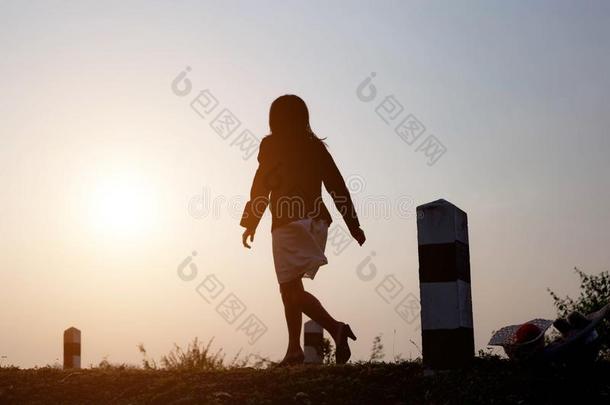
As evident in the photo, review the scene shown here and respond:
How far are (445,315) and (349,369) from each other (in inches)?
35.3

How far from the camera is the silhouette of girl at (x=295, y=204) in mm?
8852

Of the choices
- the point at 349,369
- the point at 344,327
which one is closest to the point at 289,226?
the point at 344,327

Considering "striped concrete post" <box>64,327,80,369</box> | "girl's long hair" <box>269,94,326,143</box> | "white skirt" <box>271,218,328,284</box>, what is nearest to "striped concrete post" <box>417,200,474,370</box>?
"white skirt" <box>271,218,328,284</box>

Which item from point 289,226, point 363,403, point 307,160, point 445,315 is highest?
point 307,160

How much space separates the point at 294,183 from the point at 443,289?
2.58 meters

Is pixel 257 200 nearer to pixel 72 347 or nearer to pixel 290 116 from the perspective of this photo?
pixel 290 116

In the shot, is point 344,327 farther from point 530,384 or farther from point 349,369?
point 530,384

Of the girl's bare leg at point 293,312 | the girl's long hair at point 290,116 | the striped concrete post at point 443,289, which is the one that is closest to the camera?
the striped concrete post at point 443,289

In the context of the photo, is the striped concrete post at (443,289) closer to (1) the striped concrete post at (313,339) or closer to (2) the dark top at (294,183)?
(2) the dark top at (294,183)

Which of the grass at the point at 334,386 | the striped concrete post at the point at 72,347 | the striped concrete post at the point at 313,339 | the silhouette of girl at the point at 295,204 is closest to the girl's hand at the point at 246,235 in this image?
the silhouette of girl at the point at 295,204

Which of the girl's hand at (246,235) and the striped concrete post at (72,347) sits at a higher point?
the girl's hand at (246,235)

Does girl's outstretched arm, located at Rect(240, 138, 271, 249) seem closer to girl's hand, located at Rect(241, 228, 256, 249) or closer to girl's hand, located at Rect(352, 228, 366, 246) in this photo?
girl's hand, located at Rect(241, 228, 256, 249)

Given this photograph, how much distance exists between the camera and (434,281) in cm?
703

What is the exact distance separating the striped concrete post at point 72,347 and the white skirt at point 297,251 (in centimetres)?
762
